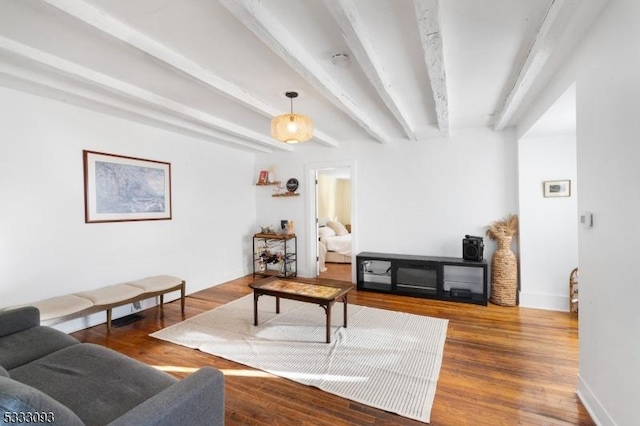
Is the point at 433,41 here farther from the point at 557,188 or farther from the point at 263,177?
the point at 263,177

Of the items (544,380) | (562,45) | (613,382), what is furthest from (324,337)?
(562,45)

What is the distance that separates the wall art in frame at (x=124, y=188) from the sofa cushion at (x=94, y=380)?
2098mm

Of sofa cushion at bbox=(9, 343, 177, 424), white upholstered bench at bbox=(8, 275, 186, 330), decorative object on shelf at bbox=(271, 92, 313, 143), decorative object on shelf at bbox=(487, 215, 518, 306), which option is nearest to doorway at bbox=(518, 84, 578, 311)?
decorative object on shelf at bbox=(487, 215, 518, 306)

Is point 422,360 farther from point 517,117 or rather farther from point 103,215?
point 103,215

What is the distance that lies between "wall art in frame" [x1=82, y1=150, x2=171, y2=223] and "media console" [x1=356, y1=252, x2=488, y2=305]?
9.92 feet

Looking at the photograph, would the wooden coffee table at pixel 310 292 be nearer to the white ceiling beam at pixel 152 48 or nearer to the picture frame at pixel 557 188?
the white ceiling beam at pixel 152 48

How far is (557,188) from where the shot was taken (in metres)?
3.64

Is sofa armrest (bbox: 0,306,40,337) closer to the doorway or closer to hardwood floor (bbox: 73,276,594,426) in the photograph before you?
hardwood floor (bbox: 73,276,594,426)

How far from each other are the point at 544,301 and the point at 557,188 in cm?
143

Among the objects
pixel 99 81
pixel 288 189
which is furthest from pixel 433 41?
pixel 288 189

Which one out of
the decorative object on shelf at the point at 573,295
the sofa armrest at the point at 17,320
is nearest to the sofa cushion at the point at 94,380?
the sofa armrest at the point at 17,320

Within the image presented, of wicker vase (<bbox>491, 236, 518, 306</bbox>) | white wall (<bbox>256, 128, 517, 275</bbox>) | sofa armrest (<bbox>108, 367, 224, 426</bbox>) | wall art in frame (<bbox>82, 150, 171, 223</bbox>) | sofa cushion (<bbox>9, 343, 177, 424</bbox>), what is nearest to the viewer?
sofa armrest (<bbox>108, 367, 224, 426</bbox>)

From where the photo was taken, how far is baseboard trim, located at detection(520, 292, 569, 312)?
3637mm

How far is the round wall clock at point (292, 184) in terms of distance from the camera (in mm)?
5453
